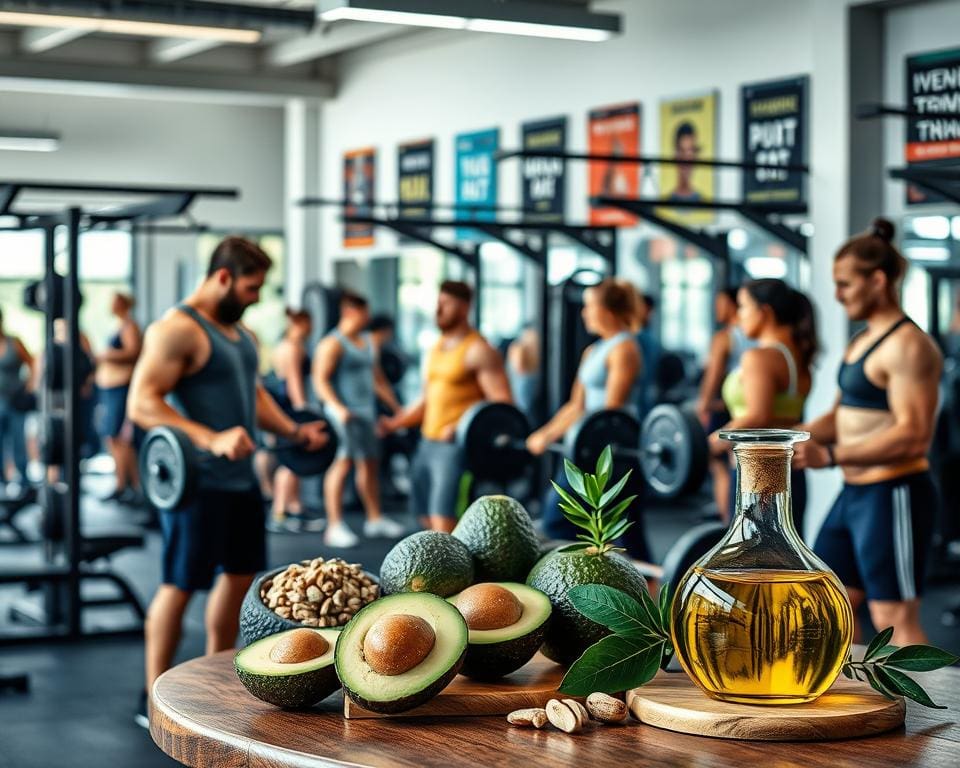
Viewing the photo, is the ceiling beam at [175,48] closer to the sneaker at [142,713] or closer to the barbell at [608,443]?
the barbell at [608,443]

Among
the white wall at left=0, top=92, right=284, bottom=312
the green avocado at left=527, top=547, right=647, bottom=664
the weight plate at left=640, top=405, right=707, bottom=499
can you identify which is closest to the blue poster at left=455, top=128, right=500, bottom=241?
the white wall at left=0, top=92, right=284, bottom=312

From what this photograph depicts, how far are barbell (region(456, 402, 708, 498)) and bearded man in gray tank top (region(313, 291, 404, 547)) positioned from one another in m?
2.22

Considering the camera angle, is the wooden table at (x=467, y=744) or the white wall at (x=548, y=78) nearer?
the wooden table at (x=467, y=744)

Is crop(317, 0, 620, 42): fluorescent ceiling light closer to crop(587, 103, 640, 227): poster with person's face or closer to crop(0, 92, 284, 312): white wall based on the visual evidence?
crop(587, 103, 640, 227): poster with person's face

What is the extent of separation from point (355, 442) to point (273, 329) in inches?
234

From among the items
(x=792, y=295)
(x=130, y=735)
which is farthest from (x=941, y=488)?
(x=130, y=735)

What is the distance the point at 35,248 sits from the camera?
42.5 ft

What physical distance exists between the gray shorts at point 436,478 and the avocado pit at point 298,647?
4.05 m

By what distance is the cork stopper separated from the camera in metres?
1.40

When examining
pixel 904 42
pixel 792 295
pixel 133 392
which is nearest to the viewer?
pixel 133 392

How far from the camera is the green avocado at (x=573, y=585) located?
1534 mm

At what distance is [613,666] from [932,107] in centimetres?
622

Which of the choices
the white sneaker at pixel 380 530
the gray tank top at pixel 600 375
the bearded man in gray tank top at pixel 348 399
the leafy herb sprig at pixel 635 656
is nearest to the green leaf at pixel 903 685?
the leafy herb sprig at pixel 635 656

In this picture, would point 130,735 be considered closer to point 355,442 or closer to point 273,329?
point 355,442
